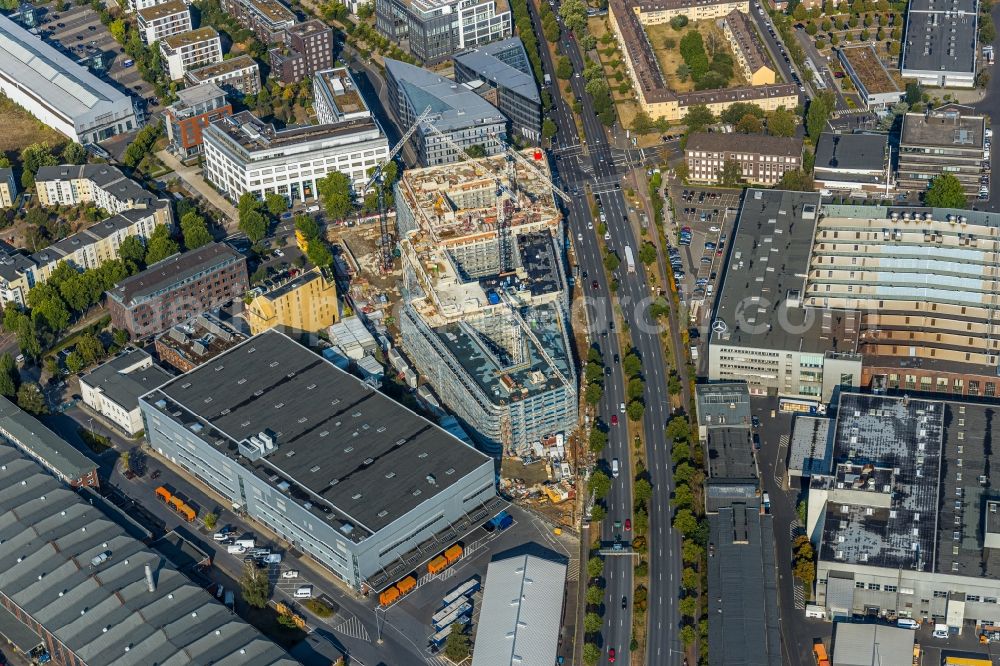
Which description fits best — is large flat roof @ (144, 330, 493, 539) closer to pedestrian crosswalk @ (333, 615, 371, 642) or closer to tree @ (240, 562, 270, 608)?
pedestrian crosswalk @ (333, 615, 371, 642)

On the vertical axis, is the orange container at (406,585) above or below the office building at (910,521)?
below

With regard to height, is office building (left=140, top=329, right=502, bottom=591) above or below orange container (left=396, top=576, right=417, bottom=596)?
above

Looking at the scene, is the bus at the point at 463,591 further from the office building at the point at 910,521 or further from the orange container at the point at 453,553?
the office building at the point at 910,521

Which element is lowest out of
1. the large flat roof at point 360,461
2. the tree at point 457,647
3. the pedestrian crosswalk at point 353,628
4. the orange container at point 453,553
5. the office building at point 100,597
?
the pedestrian crosswalk at point 353,628

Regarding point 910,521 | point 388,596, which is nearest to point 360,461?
point 388,596

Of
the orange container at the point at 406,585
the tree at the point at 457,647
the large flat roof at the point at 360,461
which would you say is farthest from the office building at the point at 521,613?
the large flat roof at the point at 360,461

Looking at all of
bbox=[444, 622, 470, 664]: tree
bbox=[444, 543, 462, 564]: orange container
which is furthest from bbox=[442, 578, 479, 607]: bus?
bbox=[444, 622, 470, 664]: tree

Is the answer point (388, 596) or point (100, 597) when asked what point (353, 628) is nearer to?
point (388, 596)

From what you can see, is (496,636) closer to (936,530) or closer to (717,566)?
(717,566)
